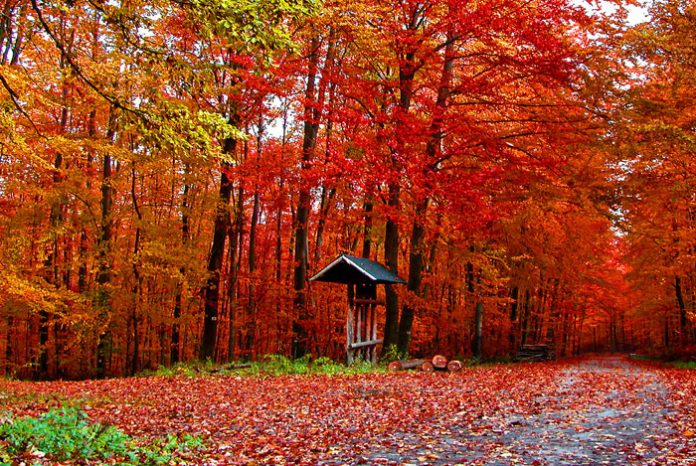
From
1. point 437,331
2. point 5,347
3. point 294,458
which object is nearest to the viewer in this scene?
point 294,458

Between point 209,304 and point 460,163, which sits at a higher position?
point 460,163

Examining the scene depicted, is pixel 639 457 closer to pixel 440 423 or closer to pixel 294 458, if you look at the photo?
pixel 440 423

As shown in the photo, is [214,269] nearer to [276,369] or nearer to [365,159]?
[276,369]

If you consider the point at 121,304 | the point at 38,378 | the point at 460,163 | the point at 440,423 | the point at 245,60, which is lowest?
the point at 38,378

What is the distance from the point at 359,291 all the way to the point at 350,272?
3.70 feet

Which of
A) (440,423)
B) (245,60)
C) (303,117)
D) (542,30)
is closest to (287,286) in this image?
(303,117)

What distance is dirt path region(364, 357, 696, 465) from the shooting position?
19.0 feet

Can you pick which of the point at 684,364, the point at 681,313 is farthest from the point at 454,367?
the point at 681,313

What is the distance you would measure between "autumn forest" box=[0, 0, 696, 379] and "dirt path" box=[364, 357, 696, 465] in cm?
495

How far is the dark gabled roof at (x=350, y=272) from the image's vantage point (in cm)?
1469

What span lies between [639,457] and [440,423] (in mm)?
2685

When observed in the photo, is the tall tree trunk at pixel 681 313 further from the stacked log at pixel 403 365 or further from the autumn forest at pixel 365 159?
the stacked log at pixel 403 365

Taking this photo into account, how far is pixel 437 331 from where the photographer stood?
25.8 meters

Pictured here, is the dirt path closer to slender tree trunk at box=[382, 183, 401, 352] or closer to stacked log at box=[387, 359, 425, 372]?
stacked log at box=[387, 359, 425, 372]
